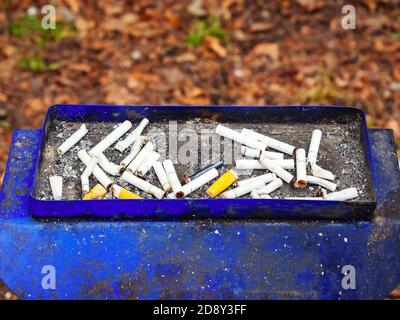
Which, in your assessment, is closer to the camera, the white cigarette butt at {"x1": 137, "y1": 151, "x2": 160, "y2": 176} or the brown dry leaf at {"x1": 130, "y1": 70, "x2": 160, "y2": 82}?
the white cigarette butt at {"x1": 137, "y1": 151, "x2": 160, "y2": 176}

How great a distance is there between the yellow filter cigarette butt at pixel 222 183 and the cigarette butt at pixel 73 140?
82cm

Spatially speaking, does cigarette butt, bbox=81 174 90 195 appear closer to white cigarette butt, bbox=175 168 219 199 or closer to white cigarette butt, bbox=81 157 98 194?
white cigarette butt, bbox=81 157 98 194

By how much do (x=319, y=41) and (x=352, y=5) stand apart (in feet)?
1.99

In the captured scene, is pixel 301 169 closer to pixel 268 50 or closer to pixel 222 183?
pixel 222 183

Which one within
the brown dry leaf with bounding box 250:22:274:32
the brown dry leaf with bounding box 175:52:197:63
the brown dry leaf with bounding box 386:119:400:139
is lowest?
the brown dry leaf with bounding box 386:119:400:139

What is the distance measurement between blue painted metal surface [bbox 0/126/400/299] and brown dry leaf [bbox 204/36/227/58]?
9.71 feet

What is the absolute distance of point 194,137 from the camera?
3615mm

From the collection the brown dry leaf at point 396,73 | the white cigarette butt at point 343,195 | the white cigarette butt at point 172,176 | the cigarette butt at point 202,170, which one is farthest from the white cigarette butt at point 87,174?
the brown dry leaf at point 396,73

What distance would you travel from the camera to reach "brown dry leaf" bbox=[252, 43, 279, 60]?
19.4 feet

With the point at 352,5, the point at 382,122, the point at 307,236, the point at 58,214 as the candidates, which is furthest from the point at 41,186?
the point at 352,5

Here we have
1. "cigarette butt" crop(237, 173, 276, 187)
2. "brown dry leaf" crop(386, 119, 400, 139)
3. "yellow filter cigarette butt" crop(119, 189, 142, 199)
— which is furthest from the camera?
"brown dry leaf" crop(386, 119, 400, 139)

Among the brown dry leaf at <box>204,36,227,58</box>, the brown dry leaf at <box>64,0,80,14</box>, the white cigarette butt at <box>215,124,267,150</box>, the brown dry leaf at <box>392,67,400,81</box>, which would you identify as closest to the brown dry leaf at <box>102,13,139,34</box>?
the brown dry leaf at <box>64,0,80,14</box>

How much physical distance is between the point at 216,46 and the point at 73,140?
107 inches
